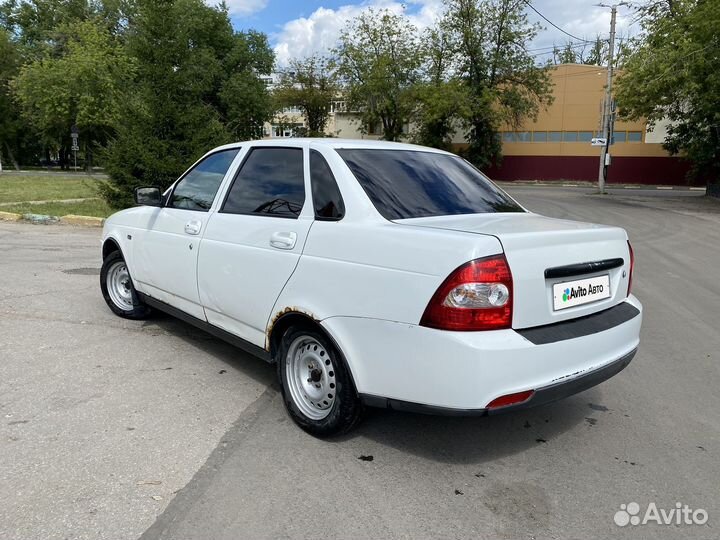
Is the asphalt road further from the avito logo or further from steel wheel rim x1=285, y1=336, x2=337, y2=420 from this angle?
the avito logo

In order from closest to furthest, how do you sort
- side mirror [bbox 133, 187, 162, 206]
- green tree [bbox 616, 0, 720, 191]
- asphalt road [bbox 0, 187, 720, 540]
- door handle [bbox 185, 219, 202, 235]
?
asphalt road [bbox 0, 187, 720, 540], door handle [bbox 185, 219, 202, 235], side mirror [bbox 133, 187, 162, 206], green tree [bbox 616, 0, 720, 191]

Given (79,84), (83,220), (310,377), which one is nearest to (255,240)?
(310,377)

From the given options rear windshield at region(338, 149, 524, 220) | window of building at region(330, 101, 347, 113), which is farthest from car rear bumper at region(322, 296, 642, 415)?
window of building at region(330, 101, 347, 113)

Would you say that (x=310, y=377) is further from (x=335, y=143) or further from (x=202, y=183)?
(x=202, y=183)

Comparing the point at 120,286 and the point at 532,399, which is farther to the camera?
the point at 120,286

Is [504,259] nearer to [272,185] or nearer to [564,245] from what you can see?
[564,245]

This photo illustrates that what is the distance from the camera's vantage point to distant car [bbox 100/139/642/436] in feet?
9.02

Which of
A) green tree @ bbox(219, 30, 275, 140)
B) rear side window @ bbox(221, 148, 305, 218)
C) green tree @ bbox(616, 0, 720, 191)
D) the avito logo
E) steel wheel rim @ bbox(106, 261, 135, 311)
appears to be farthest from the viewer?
green tree @ bbox(219, 30, 275, 140)

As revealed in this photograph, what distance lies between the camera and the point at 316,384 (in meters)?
3.50

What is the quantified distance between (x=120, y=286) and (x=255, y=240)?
283 cm

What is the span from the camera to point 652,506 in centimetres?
282

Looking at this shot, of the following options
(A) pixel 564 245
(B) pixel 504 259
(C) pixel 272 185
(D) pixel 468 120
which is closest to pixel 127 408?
(C) pixel 272 185

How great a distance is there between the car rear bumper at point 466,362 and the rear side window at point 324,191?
0.65 metres

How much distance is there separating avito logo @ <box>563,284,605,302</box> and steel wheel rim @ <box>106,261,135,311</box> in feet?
14.1
